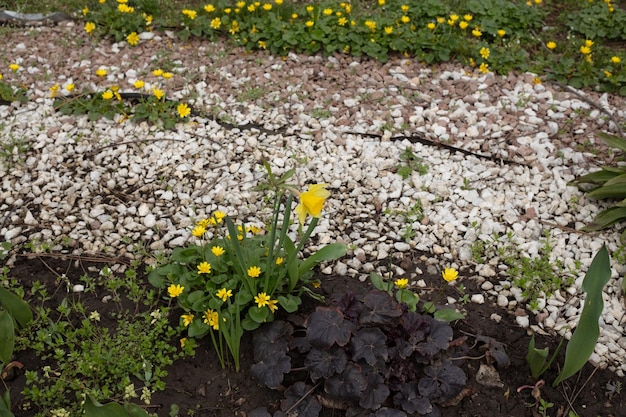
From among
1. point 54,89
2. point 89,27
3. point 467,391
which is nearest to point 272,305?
point 467,391

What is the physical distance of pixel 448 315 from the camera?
8.11 ft

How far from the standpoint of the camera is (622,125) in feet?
11.6

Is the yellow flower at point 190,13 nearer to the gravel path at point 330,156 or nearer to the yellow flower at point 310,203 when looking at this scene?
the gravel path at point 330,156

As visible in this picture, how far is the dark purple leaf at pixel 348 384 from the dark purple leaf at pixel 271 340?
220 mm

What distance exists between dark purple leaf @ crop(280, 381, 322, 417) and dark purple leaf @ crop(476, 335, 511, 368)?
0.69 meters

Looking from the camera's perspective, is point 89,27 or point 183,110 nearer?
point 183,110

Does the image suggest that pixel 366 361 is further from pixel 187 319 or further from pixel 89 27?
pixel 89 27

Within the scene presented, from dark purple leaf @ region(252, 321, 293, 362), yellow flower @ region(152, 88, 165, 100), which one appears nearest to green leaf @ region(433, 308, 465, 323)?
dark purple leaf @ region(252, 321, 293, 362)

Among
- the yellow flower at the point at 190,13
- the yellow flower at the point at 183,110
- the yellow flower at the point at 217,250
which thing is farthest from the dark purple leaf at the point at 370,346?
the yellow flower at the point at 190,13

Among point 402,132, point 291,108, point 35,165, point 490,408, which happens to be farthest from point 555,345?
point 35,165

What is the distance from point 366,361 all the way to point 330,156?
55.1 inches

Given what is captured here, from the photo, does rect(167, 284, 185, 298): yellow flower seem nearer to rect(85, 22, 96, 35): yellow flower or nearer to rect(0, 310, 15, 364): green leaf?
rect(0, 310, 15, 364): green leaf

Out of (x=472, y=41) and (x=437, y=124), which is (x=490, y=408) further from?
(x=472, y=41)

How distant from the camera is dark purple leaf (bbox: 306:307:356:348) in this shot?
2260mm
